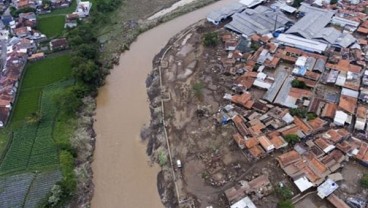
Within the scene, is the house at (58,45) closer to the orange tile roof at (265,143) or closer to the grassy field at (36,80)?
the grassy field at (36,80)

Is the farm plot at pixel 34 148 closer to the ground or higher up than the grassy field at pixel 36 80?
closer to the ground

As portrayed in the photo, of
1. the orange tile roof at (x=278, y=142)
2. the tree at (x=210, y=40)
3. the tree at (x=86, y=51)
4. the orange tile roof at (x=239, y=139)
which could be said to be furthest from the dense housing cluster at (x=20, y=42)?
the orange tile roof at (x=278, y=142)

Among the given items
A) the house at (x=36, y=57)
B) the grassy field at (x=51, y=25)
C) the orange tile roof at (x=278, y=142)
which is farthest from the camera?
the grassy field at (x=51, y=25)

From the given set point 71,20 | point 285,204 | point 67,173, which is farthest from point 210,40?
point 285,204

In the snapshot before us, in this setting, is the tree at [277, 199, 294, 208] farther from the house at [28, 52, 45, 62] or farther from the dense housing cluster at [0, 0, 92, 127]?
the house at [28, 52, 45, 62]

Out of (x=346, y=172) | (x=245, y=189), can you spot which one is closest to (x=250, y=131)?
(x=245, y=189)

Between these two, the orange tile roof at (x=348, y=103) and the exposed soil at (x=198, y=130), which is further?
the orange tile roof at (x=348, y=103)

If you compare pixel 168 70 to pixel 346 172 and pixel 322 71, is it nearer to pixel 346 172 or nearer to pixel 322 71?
pixel 322 71

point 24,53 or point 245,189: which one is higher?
point 24,53
